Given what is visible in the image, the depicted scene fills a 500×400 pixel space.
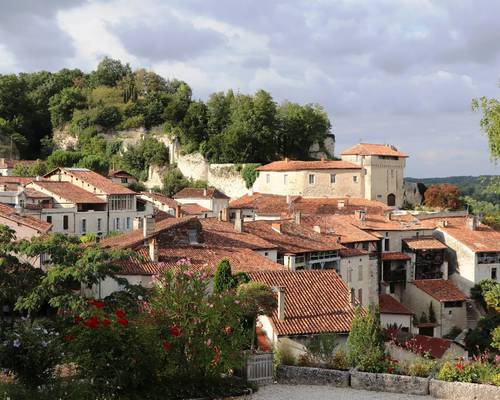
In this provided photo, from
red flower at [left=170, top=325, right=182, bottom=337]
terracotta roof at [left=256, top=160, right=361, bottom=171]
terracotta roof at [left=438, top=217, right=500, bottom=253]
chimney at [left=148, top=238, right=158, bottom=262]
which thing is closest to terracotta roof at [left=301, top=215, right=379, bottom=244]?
terracotta roof at [left=438, top=217, right=500, bottom=253]

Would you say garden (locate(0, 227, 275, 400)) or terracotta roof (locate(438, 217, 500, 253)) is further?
terracotta roof (locate(438, 217, 500, 253))

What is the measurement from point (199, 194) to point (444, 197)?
21.0 metres

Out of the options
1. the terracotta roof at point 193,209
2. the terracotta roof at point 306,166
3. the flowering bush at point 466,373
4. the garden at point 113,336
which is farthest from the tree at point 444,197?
the flowering bush at point 466,373

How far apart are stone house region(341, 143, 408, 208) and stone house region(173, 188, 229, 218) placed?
Result: 38.6 ft

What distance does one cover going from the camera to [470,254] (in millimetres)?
50781

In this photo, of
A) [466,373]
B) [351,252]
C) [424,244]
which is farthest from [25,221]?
[424,244]

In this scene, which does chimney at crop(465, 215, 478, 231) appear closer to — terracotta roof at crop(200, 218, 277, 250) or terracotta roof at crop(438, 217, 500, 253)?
terracotta roof at crop(438, 217, 500, 253)

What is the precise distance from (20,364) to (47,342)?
52 centimetres

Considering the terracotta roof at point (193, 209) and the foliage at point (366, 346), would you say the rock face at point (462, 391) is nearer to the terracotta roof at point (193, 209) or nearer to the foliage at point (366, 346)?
the foliage at point (366, 346)

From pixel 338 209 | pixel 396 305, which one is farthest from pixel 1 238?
pixel 338 209

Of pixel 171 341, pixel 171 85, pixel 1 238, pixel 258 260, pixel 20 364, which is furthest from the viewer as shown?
pixel 171 85

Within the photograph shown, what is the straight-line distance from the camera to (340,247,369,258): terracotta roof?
3950 cm

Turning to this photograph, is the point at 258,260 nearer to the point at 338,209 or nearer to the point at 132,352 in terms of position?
the point at 132,352

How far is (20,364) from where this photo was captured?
11.7 m
